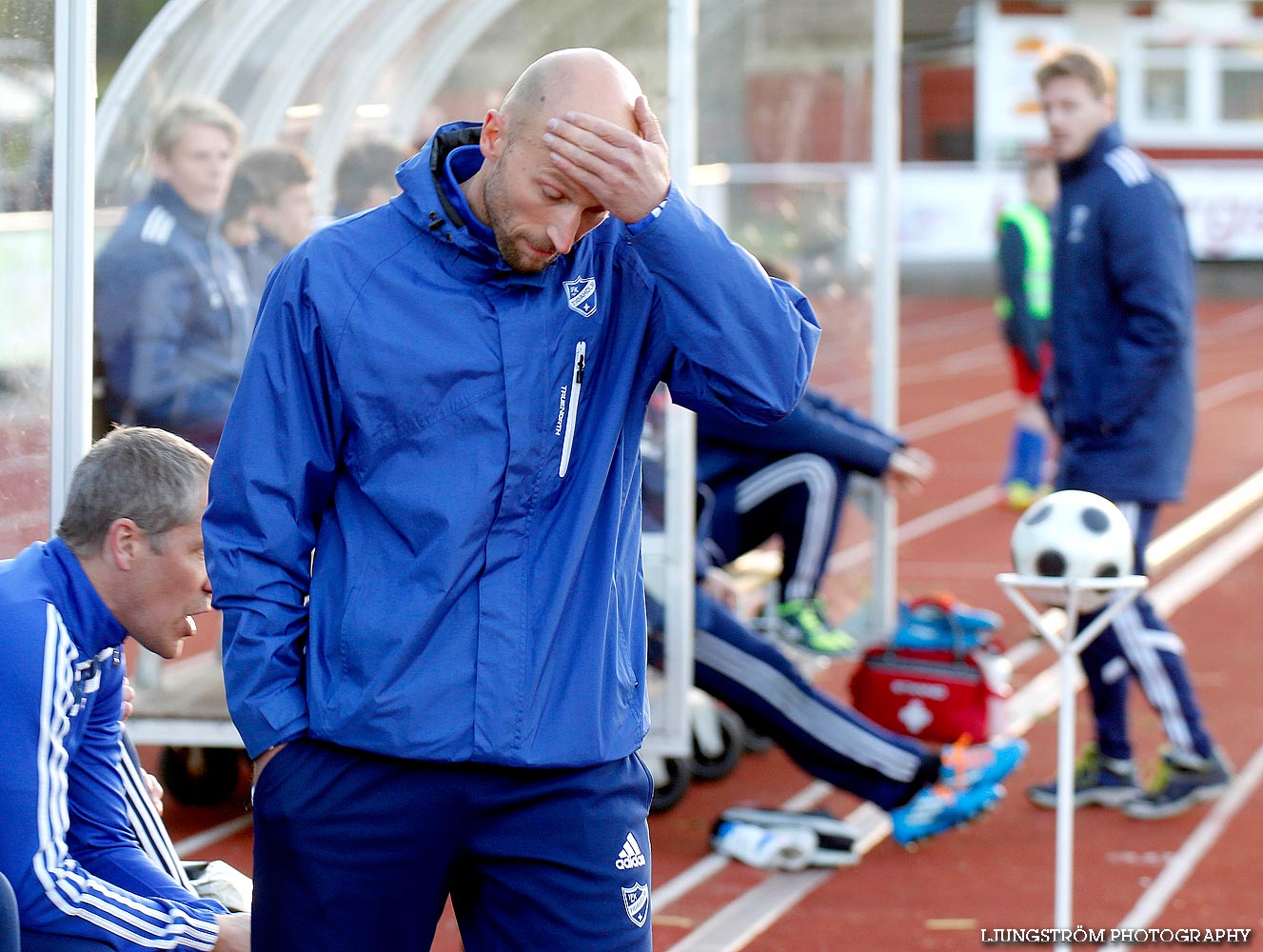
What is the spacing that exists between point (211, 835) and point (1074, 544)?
283cm

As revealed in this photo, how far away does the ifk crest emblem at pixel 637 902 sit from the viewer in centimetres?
242

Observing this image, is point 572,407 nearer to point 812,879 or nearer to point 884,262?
point 812,879

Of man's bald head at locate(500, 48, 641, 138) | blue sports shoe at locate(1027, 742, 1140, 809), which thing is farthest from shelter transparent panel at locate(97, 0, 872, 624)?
man's bald head at locate(500, 48, 641, 138)

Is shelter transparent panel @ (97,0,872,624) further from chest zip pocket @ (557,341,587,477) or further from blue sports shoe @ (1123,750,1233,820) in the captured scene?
chest zip pocket @ (557,341,587,477)

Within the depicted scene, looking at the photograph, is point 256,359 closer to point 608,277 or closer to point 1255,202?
point 608,277

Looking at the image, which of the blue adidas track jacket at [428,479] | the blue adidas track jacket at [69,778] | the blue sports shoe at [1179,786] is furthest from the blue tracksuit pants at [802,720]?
the blue adidas track jacket at [428,479]

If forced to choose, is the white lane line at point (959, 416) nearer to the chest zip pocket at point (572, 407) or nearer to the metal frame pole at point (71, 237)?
the metal frame pole at point (71, 237)

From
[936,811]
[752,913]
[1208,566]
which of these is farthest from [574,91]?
[1208,566]

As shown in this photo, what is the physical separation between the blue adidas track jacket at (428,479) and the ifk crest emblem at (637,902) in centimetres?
21

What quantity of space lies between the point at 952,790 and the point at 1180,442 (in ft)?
4.39

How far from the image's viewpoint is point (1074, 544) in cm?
372

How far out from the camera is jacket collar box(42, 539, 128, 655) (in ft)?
8.53

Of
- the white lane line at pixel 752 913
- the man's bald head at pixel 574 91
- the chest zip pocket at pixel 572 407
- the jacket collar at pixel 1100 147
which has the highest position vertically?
the jacket collar at pixel 1100 147

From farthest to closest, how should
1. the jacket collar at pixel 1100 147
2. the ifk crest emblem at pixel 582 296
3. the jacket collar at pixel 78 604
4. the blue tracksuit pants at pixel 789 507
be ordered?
the blue tracksuit pants at pixel 789 507
the jacket collar at pixel 1100 147
the jacket collar at pixel 78 604
the ifk crest emblem at pixel 582 296
